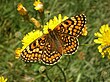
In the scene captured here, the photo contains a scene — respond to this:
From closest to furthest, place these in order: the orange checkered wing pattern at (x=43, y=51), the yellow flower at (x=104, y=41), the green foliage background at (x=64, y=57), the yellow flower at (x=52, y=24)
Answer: the orange checkered wing pattern at (x=43, y=51)
the yellow flower at (x=104, y=41)
the yellow flower at (x=52, y=24)
the green foliage background at (x=64, y=57)

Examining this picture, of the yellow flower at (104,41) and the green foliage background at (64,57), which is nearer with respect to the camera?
the yellow flower at (104,41)

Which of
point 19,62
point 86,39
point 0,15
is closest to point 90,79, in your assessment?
point 86,39

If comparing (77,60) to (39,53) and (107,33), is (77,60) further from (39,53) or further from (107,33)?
(39,53)

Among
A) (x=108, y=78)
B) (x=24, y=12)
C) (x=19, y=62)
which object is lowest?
(x=108, y=78)

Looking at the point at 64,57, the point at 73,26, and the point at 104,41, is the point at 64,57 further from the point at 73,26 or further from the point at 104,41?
the point at 73,26

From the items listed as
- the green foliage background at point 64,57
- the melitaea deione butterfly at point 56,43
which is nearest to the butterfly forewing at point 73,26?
the melitaea deione butterfly at point 56,43

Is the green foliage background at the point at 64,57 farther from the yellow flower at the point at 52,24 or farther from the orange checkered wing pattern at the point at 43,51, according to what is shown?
the orange checkered wing pattern at the point at 43,51

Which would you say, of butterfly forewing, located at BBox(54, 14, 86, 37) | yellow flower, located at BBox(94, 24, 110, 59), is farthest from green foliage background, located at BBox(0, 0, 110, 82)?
butterfly forewing, located at BBox(54, 14, 86, 37)

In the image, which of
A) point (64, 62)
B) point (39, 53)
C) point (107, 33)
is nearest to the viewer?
point (39, 53)
